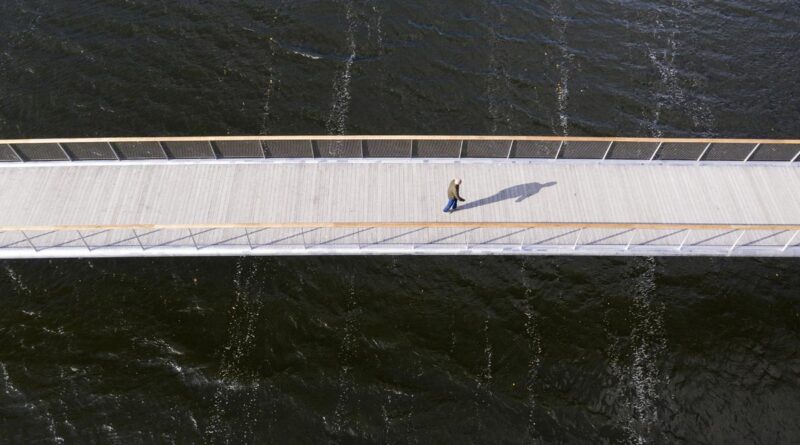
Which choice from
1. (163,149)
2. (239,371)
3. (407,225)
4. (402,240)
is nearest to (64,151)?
(163,149)

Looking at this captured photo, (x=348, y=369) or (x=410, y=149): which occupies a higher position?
(x=410, y=149)

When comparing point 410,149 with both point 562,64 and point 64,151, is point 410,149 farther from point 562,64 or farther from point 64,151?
point 64,151

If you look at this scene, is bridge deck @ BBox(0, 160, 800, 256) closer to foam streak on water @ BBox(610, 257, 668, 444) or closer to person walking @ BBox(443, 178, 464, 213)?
person walking @ BBox(443, 178, 464, 213)

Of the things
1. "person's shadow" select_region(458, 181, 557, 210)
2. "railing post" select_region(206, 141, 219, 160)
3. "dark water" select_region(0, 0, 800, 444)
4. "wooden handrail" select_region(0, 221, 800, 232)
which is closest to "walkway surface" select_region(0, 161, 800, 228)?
"person's shadow" select_region(458, 181, 557, 210)

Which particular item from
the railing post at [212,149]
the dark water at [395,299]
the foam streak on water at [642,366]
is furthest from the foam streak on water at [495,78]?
the railing post at [212,149]

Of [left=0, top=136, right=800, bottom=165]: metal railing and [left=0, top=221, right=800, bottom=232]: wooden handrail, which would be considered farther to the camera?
[left=0, top=136, right=800, bottom=165]: metal railing

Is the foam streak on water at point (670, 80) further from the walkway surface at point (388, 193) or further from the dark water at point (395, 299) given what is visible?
the walkway surface at point (388, 193)

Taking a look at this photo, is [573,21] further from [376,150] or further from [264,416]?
[264,416]

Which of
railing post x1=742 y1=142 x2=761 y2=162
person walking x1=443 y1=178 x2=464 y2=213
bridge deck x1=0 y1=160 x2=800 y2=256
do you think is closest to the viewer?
person walking x1=443 y1=178 x2=464 y2=213
